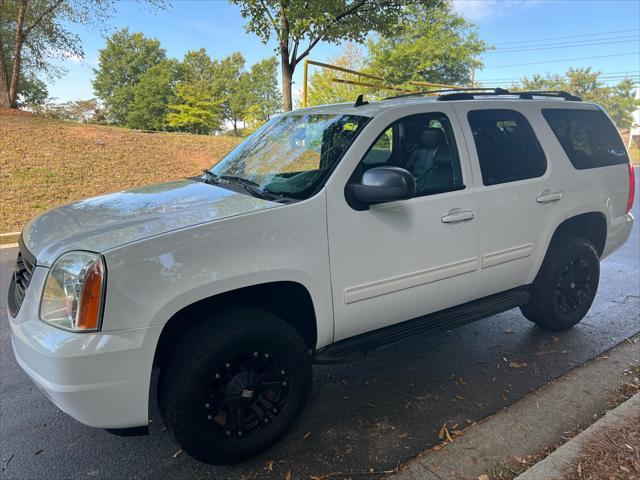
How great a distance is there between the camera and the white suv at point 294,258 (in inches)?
83.0

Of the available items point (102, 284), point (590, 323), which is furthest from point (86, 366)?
point (590, 323)

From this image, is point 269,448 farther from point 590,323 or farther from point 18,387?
point 590,323

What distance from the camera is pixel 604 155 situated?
418cm

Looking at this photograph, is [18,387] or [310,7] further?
[310,7]

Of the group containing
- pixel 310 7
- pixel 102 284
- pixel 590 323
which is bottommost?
pixel 590 323

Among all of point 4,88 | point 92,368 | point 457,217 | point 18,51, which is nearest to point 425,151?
point 457,217

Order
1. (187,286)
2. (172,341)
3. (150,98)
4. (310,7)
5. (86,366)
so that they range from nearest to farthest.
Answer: (86,366), (187,286), (172,341), (310,7), (150,98)

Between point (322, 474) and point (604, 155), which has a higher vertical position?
point (604, 155)

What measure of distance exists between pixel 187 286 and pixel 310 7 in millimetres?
8423

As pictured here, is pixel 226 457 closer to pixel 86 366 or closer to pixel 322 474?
pixel 322 474

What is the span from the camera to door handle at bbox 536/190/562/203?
11.8 ft

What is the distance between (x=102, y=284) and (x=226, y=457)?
1114mm

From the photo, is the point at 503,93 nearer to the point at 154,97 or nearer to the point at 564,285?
the point at 564,285

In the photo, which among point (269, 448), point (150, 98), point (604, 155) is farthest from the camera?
point (150, 98)
